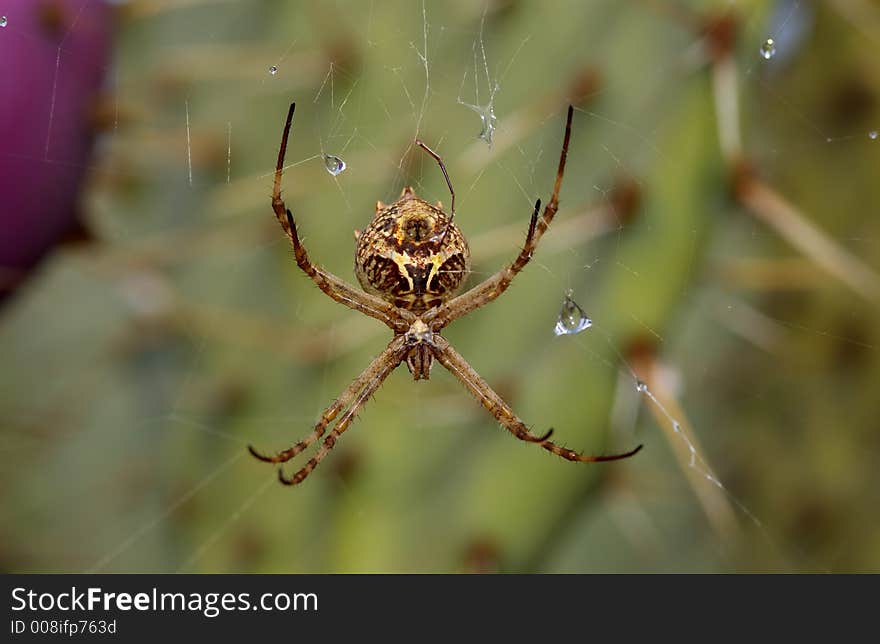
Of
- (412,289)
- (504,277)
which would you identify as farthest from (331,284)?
(504,277)

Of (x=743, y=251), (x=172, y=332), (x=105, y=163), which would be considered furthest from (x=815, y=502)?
(x=105, y=163)

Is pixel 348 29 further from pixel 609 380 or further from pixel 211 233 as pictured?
pixel 609 380

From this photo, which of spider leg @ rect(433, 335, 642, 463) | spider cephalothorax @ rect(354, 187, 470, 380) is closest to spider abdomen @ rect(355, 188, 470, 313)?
spider cephalothorax @ rect(354, 187, 470, 380)

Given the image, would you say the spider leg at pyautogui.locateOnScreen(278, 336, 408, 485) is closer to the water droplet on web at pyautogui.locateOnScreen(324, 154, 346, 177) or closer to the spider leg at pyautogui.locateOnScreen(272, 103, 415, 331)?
the spider leg at pyautogui.locateOnScreen(272, 103, 415, 331)

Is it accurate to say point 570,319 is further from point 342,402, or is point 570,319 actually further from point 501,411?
point 342,402

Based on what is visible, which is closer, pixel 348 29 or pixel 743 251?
pixel 348 29
